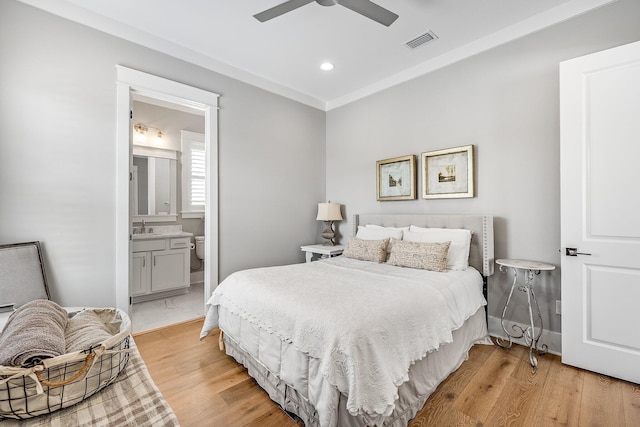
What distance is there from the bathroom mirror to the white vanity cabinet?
613mm

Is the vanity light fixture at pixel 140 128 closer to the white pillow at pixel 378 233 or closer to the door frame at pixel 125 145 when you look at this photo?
the door frame at pixel 125 145

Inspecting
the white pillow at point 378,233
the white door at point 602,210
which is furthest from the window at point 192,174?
the white door at point 602,210

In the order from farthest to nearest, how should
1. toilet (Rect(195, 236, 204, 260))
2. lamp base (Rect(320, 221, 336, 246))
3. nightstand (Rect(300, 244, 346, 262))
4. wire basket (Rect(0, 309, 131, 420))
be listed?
1. toilet (Rect(195, 236, 204, 260))
2. lamp base (Rect(320, 221, 336, 246))
3. nightstand (Rect(300, 244, 346, 262))
4. wire basket (Rect(0, 309, 131, 420))

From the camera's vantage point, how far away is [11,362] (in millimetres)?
751

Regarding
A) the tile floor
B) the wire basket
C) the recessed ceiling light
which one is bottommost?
the tile floor

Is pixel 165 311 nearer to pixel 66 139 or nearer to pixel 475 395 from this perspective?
pixel 66 139

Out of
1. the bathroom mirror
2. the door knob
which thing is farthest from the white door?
the bathroom mirror

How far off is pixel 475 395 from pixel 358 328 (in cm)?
109

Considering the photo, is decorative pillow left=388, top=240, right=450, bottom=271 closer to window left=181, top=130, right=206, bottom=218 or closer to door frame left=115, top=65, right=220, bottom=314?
door frame left=115, top=65, right=220, bottom=314

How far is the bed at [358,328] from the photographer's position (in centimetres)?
142

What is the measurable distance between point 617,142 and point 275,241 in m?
3.36

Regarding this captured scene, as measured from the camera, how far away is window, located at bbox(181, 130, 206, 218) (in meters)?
4.74

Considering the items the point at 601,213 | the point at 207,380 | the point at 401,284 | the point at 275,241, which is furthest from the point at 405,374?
the point at 275,241

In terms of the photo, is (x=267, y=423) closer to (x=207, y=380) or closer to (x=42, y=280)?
(x=207, y=380)
